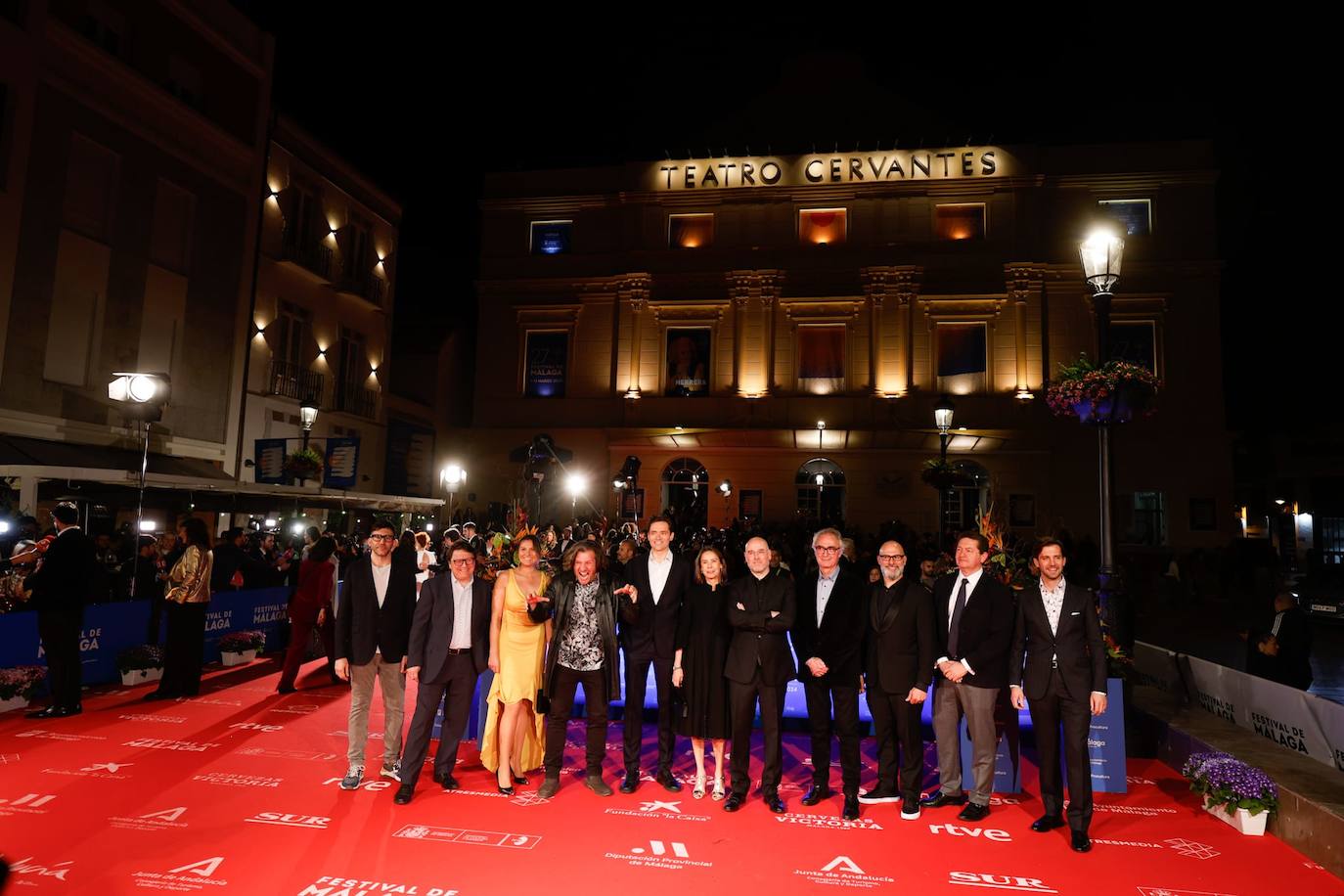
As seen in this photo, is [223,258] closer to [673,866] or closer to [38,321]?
[38,321]

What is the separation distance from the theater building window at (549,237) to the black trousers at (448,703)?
24427mm

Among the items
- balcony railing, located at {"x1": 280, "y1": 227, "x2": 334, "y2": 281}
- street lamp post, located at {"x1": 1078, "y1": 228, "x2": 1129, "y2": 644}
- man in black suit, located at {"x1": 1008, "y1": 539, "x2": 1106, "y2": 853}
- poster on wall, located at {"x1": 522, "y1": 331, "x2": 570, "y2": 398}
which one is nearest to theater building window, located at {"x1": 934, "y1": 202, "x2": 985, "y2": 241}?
poster on wall, located at {"x1": 522, "y1": 331, "x2": 570, "y2": 398}

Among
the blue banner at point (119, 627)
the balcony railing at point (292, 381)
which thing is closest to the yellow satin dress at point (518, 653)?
the blue banner at point (119, 627)

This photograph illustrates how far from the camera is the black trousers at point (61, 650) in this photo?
7680mm

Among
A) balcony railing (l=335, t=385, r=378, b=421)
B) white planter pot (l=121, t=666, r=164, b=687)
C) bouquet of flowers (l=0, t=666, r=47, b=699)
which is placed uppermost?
balcony railing (l=335, t=385, r=378, b=421)

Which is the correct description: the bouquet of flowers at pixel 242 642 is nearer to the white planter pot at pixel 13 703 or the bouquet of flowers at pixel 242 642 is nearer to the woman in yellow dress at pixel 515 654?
the white planter pot at pixel 13 703

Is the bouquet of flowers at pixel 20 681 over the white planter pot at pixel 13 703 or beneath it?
over

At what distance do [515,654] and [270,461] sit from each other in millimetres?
14866

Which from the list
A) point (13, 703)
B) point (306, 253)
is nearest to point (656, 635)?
point (13, 703)

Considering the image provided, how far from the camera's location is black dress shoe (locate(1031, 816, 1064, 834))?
5328 mm

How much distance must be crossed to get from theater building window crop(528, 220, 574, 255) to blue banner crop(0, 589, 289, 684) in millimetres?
19290

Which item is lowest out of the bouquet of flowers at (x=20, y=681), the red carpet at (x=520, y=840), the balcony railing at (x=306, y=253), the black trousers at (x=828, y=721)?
the red carpet at (x=520, y=840)

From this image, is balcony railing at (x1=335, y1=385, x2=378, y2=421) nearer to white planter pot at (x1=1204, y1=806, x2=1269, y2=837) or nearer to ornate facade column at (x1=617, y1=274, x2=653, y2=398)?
ornate facade column at (x1=617, y1=274, x2=653, y2=398)

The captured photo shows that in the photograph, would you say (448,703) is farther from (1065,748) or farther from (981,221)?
(981,221)
